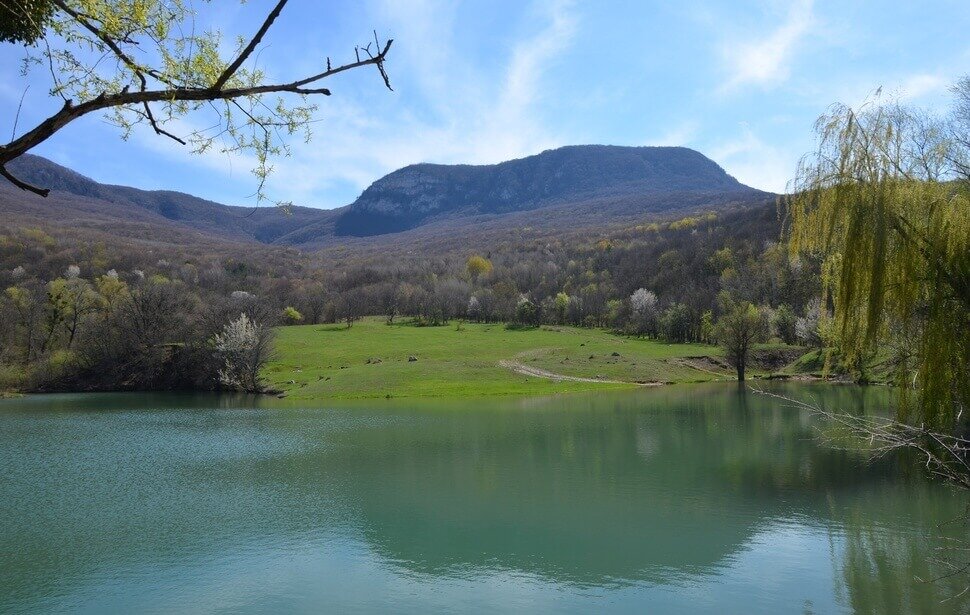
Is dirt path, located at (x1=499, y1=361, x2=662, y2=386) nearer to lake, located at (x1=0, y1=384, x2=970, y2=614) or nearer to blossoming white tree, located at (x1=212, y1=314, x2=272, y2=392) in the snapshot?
blossoming white tree, located at (x1=212, y1=314, x2=272, y2=392)

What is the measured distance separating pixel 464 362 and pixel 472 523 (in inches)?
1716

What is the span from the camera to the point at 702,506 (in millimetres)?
15453

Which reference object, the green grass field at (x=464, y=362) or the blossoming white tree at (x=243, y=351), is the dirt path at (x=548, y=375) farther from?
the blossoming white tree at (x=243, y=351)

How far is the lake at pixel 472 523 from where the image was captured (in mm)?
10555

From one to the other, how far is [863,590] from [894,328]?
489 cm

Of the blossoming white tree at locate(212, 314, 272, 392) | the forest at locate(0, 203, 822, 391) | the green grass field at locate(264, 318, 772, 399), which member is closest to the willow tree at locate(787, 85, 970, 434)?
the forest at locate(0, 203, 822, 391)

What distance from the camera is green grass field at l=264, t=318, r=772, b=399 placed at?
49.8 meters

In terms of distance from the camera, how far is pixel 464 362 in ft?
190

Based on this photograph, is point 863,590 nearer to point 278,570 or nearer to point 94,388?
point 278,570

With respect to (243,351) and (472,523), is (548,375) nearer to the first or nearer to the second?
(243,351)

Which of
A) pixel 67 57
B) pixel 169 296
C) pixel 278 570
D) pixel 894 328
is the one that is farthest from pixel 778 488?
pixel 169 296

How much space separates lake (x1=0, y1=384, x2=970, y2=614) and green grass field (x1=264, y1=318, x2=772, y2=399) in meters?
21.5

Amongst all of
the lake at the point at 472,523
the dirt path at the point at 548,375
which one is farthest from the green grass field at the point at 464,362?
the lake at the point at 472,523

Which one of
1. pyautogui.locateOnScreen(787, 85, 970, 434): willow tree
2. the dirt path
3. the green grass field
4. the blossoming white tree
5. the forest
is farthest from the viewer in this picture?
the forest
